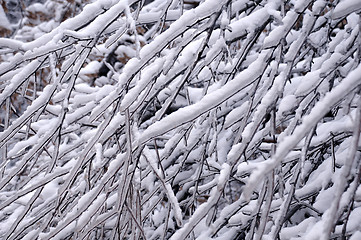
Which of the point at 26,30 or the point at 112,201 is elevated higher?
the point at 26,30

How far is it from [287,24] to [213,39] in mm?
633

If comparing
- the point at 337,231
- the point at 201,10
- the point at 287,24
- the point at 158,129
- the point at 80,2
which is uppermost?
the point at 80,2

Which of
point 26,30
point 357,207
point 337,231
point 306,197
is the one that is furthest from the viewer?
point 26,30

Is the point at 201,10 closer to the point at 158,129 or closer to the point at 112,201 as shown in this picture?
the point at 158,129

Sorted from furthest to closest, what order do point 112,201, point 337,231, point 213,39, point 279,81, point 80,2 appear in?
point 80,2, point 112,201, point 213,39, point 337,231, point 279,81

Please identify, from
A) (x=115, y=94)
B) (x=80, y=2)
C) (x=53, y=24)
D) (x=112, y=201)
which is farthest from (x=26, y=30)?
(x=115, y=94)

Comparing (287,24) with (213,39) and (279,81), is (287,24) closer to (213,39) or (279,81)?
(279,81)

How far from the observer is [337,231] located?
4.69ft

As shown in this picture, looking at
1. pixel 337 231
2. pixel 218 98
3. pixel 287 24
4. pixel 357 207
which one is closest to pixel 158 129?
pixel 218 98

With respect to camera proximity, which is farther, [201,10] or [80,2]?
[80,2]

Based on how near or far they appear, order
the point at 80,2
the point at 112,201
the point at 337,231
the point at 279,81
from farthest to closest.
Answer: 1. the point at 80,2
2. the point at 112,201
3. the point at 337,231
4. the point at 279,81

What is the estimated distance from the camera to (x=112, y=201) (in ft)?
6.65

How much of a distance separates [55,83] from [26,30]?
4.99 m

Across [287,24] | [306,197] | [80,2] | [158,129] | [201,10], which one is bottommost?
[306,197]
